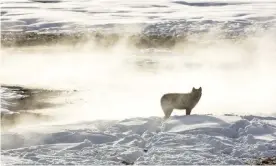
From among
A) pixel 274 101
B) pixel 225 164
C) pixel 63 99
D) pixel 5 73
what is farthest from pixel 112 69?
pixel 225 164

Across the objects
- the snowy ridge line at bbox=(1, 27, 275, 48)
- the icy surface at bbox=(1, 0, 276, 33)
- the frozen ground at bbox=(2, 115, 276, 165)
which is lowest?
the frozen ground at bbox=(2, 115, 276, 165)

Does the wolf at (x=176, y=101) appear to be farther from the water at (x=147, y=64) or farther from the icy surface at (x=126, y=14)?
the icy surface at (x=126, y=14)

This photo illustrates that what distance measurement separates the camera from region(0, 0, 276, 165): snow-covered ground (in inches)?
502

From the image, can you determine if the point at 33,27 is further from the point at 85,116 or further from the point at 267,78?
the point at 85,116

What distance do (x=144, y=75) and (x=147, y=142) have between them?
13.3 meters

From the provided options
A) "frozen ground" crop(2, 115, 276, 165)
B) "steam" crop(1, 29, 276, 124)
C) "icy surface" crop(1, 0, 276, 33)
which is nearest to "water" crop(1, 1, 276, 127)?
"steam" crop(1, 29, 276, 124)

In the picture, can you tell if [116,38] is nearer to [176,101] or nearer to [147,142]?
[176,101]

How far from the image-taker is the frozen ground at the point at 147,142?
12.2 m

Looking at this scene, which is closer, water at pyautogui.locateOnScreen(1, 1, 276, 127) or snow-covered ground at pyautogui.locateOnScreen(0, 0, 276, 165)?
snow-covered ground at pyautogui.locateOnScreen(0, 0, 276, 165)

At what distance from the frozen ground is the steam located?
336 centimetres

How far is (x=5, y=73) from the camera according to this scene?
26.8 metres

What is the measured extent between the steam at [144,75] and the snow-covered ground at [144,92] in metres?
0.05

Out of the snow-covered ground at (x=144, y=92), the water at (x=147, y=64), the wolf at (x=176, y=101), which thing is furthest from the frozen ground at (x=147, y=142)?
the water at (x=147, y=64)

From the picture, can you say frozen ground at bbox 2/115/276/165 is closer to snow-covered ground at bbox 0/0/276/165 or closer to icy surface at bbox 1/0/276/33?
snow-covered ground at bbox 0/0/276/165
